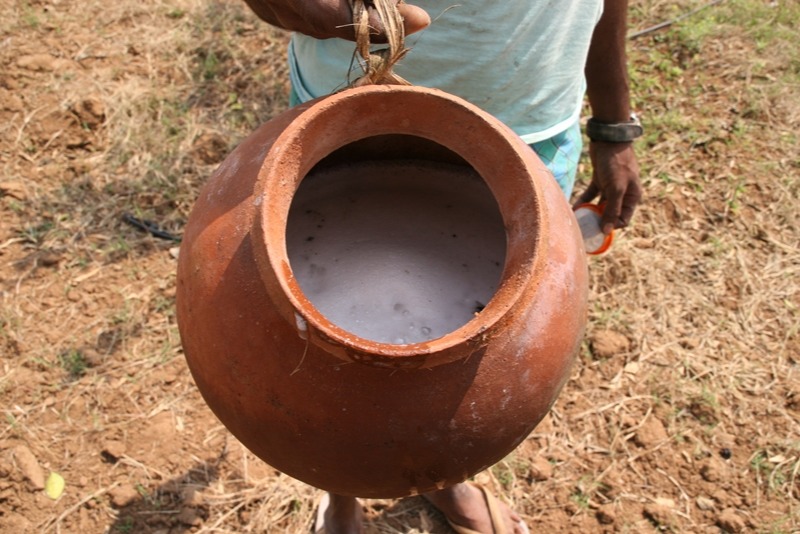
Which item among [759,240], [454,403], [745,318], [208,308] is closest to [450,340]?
[454,403]

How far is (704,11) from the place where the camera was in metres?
4.29

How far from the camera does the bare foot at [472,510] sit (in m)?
2.30

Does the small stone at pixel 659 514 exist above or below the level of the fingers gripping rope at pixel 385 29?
below

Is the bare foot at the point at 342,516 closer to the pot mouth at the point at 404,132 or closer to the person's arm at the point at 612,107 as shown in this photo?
the pot mouth at the point at 404,132

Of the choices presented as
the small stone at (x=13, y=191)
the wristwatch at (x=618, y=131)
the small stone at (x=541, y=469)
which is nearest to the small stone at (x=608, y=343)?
the small stone at (x=541, y=469)

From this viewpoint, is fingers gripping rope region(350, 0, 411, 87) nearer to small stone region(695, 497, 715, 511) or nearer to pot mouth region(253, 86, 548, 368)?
pot mouth region(253, 86, 548, 368)

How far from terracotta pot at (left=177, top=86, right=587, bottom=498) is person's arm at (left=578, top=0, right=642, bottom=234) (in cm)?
93

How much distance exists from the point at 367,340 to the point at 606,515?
5.48ft

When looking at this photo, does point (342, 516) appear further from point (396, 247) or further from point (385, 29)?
point (385, 29)

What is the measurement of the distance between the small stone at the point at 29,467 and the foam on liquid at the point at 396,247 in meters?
1.53

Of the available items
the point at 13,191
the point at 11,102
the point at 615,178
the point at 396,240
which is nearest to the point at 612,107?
the point at 615,178

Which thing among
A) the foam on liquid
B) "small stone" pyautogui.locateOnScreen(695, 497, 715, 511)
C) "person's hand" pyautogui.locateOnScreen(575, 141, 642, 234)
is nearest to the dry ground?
"small stone" pyautogui.locateOnScreen(695, 497, 715, 511)

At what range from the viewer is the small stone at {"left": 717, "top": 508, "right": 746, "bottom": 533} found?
2.46 meters

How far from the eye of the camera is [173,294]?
3033 millimetres
